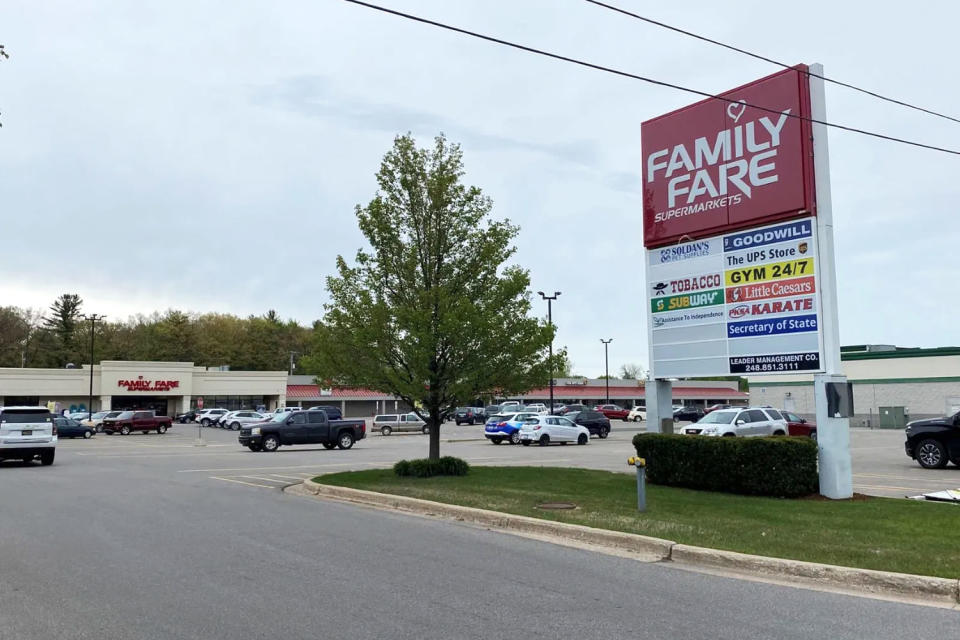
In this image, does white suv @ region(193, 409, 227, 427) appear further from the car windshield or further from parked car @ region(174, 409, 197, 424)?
the car windshield

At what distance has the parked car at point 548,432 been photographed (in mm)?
35438

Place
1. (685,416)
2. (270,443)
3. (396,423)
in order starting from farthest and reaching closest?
(685,416) → (396,423) → (270,443)

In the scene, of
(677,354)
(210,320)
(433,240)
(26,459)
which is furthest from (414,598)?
(210,320)

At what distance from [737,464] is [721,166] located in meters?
5.77

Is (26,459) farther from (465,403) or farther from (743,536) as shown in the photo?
(743,536)

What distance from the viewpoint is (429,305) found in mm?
16422

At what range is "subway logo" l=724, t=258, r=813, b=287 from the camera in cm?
1352

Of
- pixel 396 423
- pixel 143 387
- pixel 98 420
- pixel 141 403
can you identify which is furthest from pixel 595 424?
pixel 141 403

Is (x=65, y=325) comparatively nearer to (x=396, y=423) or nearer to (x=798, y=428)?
(x=396, y=423)

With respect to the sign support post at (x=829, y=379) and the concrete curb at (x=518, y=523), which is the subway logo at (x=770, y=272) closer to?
the sign support post at (x=829, y=379)

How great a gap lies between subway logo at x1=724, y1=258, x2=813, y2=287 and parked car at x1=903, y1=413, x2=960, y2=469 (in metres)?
9.66

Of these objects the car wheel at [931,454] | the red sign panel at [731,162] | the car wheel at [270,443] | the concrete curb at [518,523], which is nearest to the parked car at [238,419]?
the car wheel at [270,443]

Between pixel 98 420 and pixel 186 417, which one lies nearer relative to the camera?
pixel 98 420

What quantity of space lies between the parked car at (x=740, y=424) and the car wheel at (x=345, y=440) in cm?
1430
